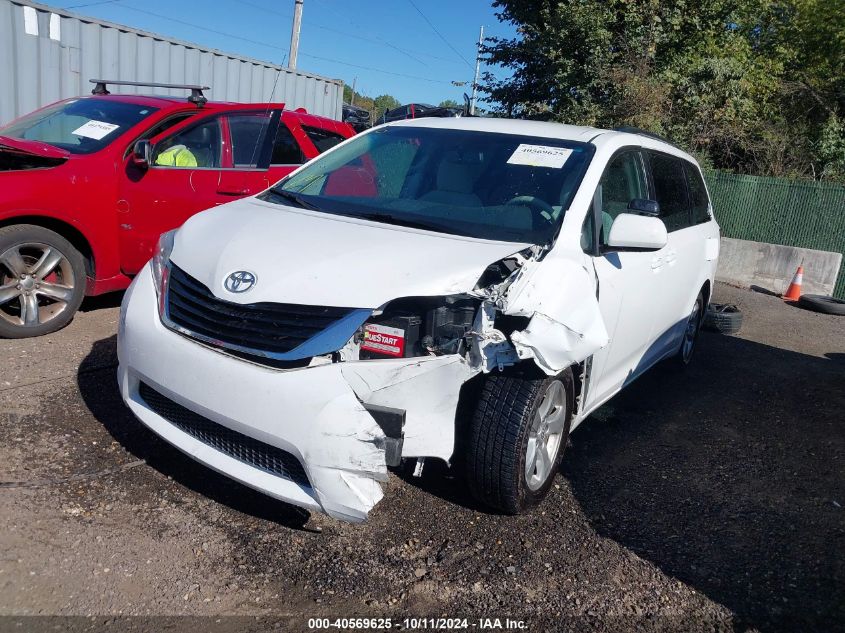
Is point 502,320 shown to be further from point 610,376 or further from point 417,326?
point 610,376

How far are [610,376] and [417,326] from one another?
172cm

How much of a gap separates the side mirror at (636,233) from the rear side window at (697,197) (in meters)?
2.10

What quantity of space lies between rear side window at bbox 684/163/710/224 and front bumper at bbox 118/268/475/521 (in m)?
3.57

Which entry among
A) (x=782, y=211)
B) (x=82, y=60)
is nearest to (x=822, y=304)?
(x=782, y=211)

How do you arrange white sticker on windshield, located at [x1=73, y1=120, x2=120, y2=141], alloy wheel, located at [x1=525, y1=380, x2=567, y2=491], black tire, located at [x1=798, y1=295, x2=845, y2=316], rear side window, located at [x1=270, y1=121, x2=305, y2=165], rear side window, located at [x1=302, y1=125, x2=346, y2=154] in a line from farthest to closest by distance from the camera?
black tire, located at [x1=798, y1=295, x2=845, y2=316] → rear side window, located at [x1=302, y1=125, x2=346, y2=154] → rear side window, located at [x1=270, y1=121, x2=305, y2=165] → white sticker on windshield, located at [x1=73, y1=120, x2=120, y2=141] → alloy wheel, located at [x1=525, y1=380, x2=567, y2=491]

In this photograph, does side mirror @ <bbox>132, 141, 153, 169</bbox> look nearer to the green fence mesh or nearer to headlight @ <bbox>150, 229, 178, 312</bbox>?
headlight @ <bbox>150, 229, 178, 312</bbox>

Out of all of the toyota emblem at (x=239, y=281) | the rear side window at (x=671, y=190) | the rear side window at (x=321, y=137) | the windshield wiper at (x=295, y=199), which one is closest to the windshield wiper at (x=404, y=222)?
the windshield wiper at (x=295, y=199)

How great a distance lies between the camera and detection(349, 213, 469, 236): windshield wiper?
11.8 ft

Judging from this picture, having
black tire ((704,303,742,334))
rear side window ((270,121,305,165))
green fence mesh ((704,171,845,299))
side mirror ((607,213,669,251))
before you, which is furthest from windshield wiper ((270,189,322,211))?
green fence mesh ((704,171,845,299))

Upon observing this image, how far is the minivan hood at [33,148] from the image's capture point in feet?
16.5

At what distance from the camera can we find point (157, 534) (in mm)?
3086

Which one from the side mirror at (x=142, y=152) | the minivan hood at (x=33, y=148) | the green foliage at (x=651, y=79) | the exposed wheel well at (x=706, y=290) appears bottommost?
the exposed wheel well at (x=706, y=290)

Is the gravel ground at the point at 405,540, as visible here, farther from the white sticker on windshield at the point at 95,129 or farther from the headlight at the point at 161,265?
the white sticker on windshield at the point at 95,129

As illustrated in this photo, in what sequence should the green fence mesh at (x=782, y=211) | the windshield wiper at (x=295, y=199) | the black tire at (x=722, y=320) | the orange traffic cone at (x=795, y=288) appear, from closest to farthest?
the windshield wiper at (x=295, y=199)
the black tire at (x=722, y=320)
the orange traffic cone at (x=795, y=288)
the green fence mesh at (x=782, y=211)
